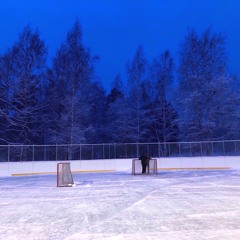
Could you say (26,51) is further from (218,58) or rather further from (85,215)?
(85,215)

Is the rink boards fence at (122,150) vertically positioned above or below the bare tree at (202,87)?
below

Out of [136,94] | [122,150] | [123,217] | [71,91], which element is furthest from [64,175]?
[136,94]

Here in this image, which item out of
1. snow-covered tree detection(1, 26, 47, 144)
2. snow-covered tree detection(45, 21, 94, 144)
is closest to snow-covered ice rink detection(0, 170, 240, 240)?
snow-covered tree detection(45, 21, 94, 144)

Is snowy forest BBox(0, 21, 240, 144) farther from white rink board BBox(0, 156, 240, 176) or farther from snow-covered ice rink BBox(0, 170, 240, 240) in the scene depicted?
snow-covered ice rink BBox(0, 170, 240, 240)

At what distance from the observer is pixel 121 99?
47.3 meters

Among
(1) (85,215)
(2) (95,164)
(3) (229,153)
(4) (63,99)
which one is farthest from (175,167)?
(1) (85,215)

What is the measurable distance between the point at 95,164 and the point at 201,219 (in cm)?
2629

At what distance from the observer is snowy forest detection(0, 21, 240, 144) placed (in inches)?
1569

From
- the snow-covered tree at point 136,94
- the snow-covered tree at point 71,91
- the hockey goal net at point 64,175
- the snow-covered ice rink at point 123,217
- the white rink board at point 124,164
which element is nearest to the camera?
the snow-covered ice rink at point 123,217

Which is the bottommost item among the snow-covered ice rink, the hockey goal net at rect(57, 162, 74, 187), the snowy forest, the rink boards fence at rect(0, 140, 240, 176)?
the snow-covered ice rink

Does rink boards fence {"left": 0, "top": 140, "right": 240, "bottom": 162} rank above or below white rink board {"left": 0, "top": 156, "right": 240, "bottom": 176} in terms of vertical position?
above

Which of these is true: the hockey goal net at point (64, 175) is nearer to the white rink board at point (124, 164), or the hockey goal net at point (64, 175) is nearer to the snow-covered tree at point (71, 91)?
the white rink board at point (124, 164)

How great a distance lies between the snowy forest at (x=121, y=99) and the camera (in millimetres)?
39844

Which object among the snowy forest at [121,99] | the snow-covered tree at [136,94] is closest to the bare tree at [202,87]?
the snowy forest at [121,99]
